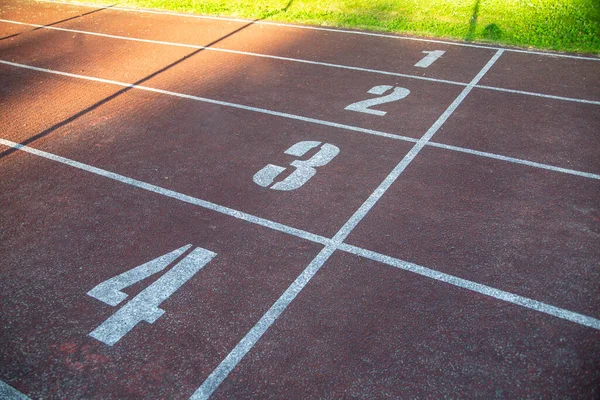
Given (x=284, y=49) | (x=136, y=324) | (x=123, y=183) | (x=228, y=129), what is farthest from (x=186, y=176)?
(x=284, y=49)

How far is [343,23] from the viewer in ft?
47.0

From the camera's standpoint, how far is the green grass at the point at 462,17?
12430 millimetres

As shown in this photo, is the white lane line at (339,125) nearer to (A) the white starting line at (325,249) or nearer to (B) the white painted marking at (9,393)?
(A) the white starting line at (325,249)

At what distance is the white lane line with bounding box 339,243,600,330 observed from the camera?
479 cm

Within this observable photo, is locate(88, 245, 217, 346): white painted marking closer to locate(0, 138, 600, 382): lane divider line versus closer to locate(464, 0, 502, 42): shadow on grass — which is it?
locate(0, 138, 600, 382): lane divider line

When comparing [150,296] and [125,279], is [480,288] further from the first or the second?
[125,279]

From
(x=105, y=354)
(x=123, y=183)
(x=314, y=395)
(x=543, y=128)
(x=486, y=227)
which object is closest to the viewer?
(x=314, y=395)

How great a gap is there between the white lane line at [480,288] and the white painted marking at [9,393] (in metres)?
3.45

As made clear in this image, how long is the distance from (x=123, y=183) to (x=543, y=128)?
675 centimetres

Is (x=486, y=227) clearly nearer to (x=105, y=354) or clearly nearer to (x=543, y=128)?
(x=543, y=128)

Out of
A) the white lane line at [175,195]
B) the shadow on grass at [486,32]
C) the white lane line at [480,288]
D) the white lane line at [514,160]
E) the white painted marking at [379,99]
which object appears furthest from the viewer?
the shadow on grass at [486,32]

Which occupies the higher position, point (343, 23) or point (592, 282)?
point (343, 23)

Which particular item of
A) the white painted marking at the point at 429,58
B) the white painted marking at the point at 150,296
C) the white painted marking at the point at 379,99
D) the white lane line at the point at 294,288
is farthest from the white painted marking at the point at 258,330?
A: the white painted marking at the point at 429,58

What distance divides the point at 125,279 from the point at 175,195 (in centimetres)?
173
